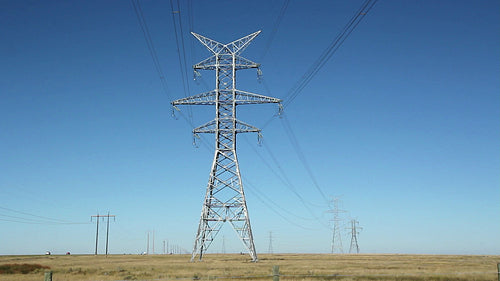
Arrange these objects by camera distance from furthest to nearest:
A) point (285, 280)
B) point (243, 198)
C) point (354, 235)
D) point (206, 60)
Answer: point (354, 235) < point (206, 60) < point (243, 198) < point (285, 280)

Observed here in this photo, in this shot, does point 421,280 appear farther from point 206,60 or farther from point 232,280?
point 206,60

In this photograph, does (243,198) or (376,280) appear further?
(243,198)

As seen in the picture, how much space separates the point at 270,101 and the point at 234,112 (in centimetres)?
443

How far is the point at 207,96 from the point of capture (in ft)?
177

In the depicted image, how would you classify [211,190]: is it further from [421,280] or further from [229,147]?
[421,280]

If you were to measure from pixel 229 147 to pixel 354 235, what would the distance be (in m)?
101

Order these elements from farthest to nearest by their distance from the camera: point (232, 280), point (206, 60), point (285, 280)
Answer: point (206, 60), point (232, 280), point (285, 280)

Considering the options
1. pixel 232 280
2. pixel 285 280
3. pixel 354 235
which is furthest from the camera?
A: pixel 354 235

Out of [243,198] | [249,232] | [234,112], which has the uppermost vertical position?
[234,112]

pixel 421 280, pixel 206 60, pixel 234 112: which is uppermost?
pixel 206 60

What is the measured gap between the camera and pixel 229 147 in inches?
2106

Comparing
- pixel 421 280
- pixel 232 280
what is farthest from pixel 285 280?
pixel 421 280

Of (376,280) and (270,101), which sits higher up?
(270,101)

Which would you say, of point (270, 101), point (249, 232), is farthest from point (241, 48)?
point (249, 232)
